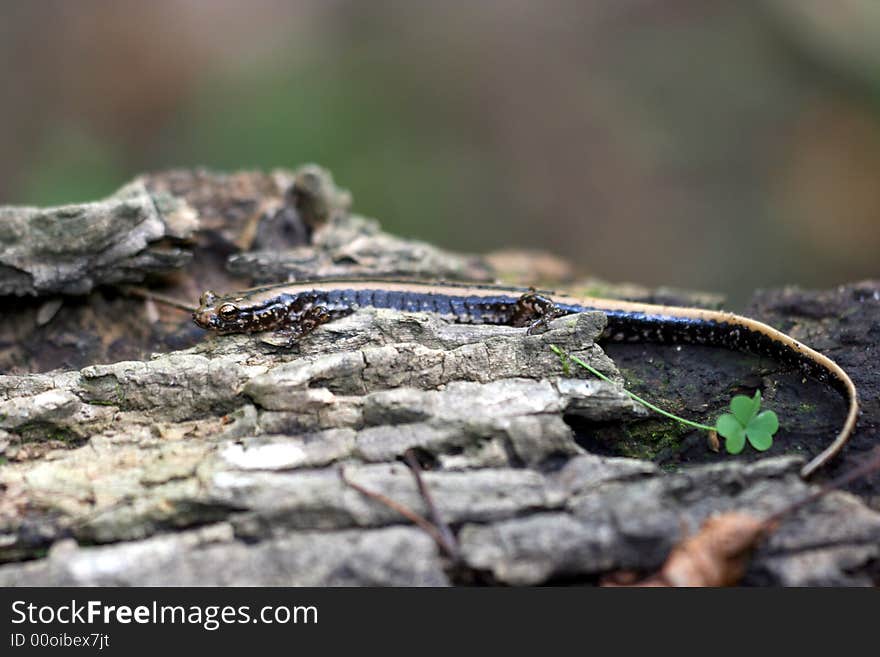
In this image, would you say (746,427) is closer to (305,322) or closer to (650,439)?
(650,439)

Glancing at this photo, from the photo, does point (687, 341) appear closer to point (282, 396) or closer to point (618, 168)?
point (282, 396)

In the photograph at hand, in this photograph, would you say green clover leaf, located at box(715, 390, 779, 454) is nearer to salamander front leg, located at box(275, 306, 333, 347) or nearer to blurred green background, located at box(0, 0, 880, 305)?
salamander front leg, located at box(275, 306, 333, 347)

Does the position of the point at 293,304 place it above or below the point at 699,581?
above

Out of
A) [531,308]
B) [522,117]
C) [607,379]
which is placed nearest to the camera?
[607,379]

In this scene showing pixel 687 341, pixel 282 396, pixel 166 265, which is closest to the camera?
pixel 282 396

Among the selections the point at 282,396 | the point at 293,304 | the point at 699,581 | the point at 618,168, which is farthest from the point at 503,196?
the point at 699,581

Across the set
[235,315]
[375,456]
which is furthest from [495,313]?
[375,456]

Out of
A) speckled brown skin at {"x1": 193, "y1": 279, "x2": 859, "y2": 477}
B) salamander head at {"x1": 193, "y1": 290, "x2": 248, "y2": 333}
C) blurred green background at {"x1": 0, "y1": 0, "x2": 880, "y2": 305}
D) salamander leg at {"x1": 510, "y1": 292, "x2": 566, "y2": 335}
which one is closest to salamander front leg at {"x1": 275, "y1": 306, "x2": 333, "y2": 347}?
speckled brown skin at {"x1": 193, "y1": 279, "x2": 859, "y2": 477}
